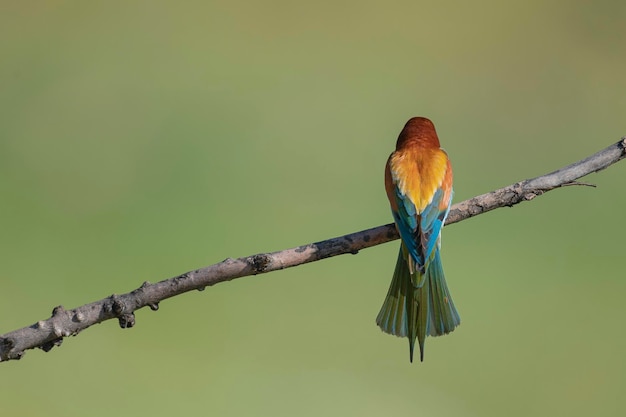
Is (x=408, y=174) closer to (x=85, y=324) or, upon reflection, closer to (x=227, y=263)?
(x=227, y=263)

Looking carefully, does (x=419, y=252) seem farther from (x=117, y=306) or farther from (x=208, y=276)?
(x=117, y=306)

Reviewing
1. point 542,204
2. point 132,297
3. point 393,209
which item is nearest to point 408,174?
point 393,209


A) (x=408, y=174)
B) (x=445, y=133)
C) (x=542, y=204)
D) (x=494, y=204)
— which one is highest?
(x=445, y=133)

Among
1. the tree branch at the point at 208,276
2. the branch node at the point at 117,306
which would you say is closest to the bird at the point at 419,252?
the tree branch at the point at 208,276

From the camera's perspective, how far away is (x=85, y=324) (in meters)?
1.11

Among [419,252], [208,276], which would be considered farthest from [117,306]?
[419,252]

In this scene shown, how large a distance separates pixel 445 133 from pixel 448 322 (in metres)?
2.55

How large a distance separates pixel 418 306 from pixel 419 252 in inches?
4.3

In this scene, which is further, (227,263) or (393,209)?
(393,209)

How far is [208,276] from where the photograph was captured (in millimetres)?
1130

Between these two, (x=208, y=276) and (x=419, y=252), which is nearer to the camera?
(x=208, y=276)

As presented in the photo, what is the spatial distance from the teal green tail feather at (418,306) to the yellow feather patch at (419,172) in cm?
10

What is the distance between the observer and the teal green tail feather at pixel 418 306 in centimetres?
142

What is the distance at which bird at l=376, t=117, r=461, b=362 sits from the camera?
139 cm
